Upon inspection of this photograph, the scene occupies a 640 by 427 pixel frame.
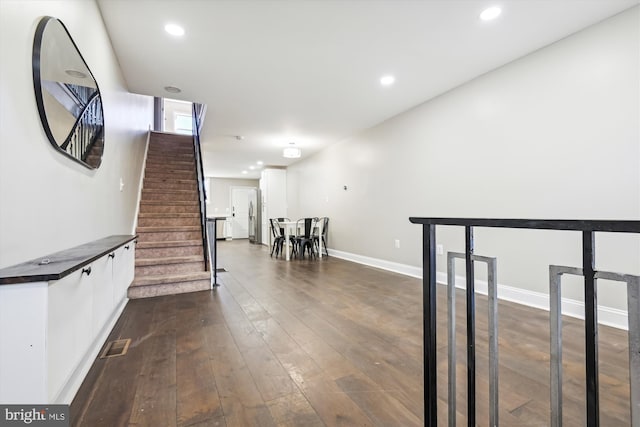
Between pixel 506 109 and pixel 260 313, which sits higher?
pixel 506 109

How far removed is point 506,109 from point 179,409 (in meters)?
3.77

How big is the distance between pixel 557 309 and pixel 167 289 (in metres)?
3.72

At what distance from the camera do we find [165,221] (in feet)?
14.6

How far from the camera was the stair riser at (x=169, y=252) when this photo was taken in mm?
3846

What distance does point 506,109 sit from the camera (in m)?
3.12

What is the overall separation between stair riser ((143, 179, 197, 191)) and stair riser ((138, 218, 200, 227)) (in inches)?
36.4

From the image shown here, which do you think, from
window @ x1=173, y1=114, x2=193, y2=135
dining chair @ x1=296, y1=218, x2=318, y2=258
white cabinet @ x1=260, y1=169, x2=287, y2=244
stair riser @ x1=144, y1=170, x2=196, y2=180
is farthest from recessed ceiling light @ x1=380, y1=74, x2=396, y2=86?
window @ x1=173, y1=114, x2=193, y2=135

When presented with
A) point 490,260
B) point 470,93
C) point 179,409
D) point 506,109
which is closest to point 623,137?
point 506,109

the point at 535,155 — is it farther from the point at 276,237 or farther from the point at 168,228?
the point at 276,237

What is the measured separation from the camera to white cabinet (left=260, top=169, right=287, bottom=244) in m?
8.43

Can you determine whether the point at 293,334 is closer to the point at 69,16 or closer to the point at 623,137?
the point at 69,16

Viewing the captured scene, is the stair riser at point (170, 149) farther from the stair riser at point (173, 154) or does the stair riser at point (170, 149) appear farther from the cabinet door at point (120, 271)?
the cabinet door at point (120, 271)

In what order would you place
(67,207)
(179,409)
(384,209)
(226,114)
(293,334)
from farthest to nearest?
(384,209) → (226,114) → (293,334) → (67,207) → (179,409)

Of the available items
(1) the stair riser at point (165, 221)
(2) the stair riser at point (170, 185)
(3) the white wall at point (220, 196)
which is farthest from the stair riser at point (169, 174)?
(3) the white wall at point (220, 196)
